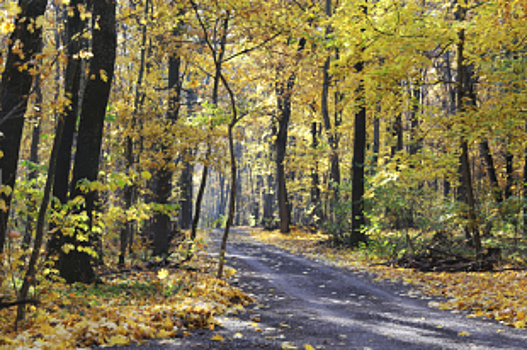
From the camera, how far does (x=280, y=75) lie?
18.4m

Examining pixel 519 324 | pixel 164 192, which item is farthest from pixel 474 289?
pixel 164 192

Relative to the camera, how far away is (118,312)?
5219 mm

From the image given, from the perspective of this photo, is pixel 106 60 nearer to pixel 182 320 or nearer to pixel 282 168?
pixel 182 320

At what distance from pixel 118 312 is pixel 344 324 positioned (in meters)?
3.08

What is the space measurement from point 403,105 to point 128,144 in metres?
7.85

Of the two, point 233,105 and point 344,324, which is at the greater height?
point 233,105

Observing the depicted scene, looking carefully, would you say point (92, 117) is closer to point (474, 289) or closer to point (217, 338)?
point (217, 338)

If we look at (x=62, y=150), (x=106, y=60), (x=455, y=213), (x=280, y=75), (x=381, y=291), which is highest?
(x=280, y=75)

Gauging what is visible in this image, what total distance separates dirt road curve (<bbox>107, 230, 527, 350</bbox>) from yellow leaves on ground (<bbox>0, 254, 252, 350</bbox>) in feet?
1.13

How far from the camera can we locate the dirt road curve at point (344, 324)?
4.44 metres

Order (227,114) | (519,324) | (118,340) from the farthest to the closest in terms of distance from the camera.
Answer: (227,114), (519,324), (118,340)

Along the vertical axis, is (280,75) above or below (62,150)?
above

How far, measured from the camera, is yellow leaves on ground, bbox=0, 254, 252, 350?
13.5 ft

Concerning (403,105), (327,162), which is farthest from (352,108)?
(327,162)
